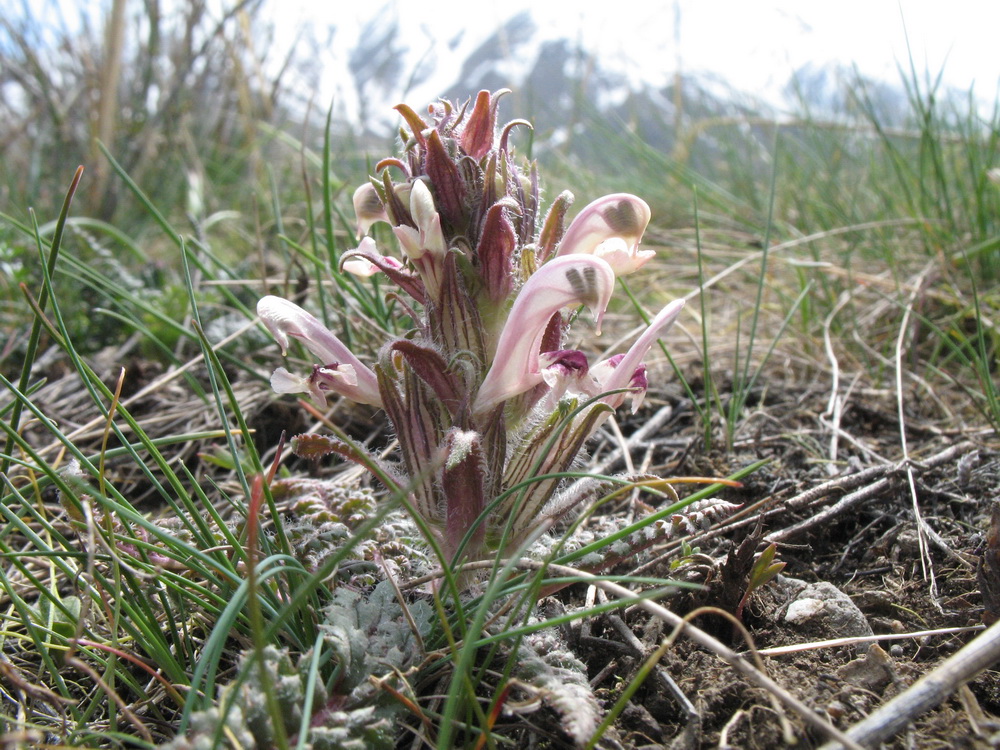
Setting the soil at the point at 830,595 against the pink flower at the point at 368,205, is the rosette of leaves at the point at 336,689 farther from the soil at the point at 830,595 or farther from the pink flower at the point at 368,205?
the pink flower at the point at 368,205

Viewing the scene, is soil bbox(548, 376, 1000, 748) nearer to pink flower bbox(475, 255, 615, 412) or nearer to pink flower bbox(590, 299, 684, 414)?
pink flower bbox(590, 299, 684, 414)

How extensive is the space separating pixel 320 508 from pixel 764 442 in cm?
133

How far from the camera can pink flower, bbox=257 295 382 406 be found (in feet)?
4.54

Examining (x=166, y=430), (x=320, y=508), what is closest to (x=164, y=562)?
(x=320, y=508)

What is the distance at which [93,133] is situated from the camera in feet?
13.6

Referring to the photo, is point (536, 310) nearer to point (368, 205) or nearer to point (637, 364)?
point (637, 364)

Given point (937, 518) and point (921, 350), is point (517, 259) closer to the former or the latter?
point (937, 518)

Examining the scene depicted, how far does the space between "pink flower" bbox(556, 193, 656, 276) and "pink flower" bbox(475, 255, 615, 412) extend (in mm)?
180

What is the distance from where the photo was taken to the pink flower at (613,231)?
1390 millimetres

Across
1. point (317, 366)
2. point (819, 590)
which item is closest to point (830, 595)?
point (819, 590)

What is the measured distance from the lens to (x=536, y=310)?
4.15 feet

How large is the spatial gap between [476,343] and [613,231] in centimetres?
38

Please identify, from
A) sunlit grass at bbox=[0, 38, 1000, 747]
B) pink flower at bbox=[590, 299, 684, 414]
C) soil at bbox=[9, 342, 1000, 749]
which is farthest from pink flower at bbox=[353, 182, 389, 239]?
soil at bbox=[9, 342, 1000, 749]

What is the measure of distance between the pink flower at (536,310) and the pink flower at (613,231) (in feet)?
0.59
